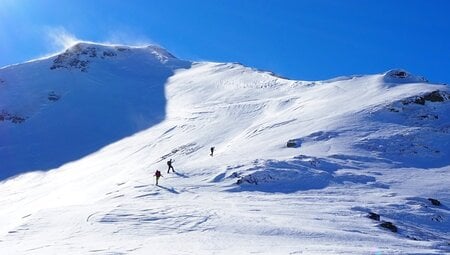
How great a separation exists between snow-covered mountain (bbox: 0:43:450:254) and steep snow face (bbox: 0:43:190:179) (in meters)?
0.42

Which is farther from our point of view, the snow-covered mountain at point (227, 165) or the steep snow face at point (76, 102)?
the steep snow face at point (76, 102)

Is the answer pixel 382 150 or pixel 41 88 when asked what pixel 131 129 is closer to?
pixel 41 88

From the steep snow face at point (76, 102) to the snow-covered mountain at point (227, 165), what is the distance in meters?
0.42

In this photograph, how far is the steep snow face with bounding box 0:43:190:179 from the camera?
76.1 meters

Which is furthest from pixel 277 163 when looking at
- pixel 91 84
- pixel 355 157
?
pixel 91 84

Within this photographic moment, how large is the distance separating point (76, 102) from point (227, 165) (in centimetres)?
5972

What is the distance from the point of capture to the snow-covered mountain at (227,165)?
25.1 metres

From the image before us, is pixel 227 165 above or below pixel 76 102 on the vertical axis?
below

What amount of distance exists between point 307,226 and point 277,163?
1546 cm

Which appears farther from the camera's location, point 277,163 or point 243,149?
point 243,149

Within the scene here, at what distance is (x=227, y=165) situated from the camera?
42438 mm

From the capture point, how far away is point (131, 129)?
260 ft

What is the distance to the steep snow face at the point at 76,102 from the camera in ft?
250

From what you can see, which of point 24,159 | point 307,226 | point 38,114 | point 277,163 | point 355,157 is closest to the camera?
point 307,226
